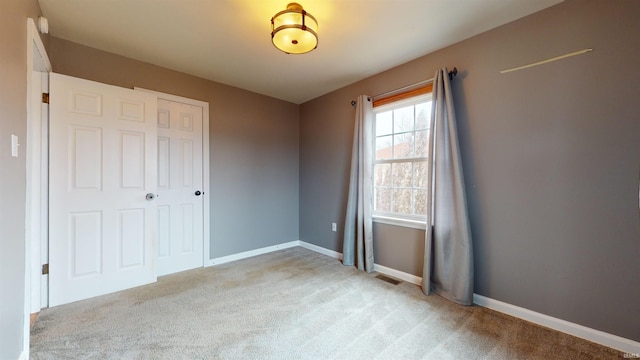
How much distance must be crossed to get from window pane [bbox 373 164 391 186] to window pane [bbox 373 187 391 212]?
8cm

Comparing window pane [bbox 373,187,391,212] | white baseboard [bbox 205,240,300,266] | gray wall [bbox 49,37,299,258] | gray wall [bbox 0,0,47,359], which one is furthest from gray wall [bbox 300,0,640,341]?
gray wall [bbox 0,0,47,359]

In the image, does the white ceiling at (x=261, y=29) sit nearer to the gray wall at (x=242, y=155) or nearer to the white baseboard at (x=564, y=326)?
the gray wall at (x=242, y=155)

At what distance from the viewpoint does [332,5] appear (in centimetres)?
194

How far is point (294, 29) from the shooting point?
6.08 ft

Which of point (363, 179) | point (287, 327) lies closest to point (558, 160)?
point (363, 179)

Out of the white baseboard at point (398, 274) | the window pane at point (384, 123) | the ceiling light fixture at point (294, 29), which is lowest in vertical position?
the white baseboard at point (398, 274)

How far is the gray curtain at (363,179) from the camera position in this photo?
313 centimetres

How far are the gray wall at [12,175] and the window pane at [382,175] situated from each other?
3.01 meters

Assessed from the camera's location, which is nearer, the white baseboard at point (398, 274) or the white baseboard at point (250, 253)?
the white baseboard at point (398, 274)

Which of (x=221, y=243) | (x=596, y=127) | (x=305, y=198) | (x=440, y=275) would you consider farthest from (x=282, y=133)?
(x=596, y=127)

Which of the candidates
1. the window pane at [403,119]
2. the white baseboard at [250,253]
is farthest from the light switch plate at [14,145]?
the window pane at [403,119]

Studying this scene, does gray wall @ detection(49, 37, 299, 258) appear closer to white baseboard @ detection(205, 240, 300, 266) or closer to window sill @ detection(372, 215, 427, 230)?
white baseboard @ detection(205, 240, 300, 266)

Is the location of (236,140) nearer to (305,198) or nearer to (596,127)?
(305,198)

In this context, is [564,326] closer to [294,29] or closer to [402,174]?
[402,174]
